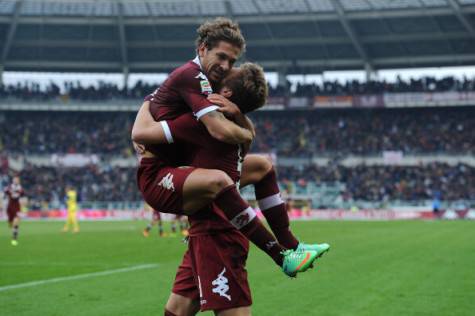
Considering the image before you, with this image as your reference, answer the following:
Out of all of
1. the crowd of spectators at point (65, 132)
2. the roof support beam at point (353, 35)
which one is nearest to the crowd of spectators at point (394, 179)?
the roof support beam at point (353, 35)

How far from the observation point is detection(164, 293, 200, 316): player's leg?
5.16m

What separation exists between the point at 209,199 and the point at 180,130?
19.5 inches

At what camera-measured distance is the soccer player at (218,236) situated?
477 centimetres

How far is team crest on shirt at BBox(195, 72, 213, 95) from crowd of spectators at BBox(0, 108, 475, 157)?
5061cm

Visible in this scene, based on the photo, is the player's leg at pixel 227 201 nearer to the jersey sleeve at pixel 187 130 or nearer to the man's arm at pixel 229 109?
the jersey sleeve at pixel 187 130

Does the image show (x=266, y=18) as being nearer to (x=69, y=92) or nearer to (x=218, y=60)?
(x=69, y=92)

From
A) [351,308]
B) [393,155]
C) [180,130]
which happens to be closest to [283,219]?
[180,130]

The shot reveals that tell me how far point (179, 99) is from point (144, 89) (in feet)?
184

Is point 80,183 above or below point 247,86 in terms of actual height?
above

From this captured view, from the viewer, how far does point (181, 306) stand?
5.17 meters

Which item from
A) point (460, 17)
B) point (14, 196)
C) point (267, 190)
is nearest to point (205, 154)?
point (267, 190)

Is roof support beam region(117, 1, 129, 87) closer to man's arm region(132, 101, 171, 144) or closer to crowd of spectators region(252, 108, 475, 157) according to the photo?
crowd of spectators region(252, 108, 475, 157)

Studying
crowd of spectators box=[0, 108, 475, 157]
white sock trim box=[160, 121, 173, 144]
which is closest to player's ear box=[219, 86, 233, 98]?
white sock trim box=[160, 121, 173, 144]

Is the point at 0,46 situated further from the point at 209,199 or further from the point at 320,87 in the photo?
the point at 209,199
